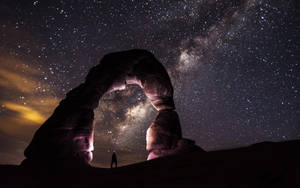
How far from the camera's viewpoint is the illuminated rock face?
45.6ft

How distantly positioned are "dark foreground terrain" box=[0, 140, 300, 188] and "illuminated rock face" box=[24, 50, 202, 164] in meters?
3.45

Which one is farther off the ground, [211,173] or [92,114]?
[92,114]

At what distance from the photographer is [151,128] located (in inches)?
700

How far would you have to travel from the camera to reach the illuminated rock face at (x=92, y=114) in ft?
45.6

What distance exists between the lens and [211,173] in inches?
251

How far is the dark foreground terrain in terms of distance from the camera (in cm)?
529

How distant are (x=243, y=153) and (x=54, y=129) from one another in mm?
11442

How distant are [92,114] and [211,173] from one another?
11.4 m

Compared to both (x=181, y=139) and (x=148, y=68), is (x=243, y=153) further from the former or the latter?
(x=148, y=68)

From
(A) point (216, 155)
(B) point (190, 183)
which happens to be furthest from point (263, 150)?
(B) point (190, 183)

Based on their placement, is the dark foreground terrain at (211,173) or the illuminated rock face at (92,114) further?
the illuminated rock face at (92,114)

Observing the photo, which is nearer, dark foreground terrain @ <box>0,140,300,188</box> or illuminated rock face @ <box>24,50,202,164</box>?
dark foreground terrain @ <box>0,140,300,188</box>

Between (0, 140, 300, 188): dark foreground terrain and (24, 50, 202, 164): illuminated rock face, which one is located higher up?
(24, 50, 202, 164): illuminated rock face

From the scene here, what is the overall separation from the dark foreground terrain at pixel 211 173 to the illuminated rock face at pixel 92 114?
11.3 feet
